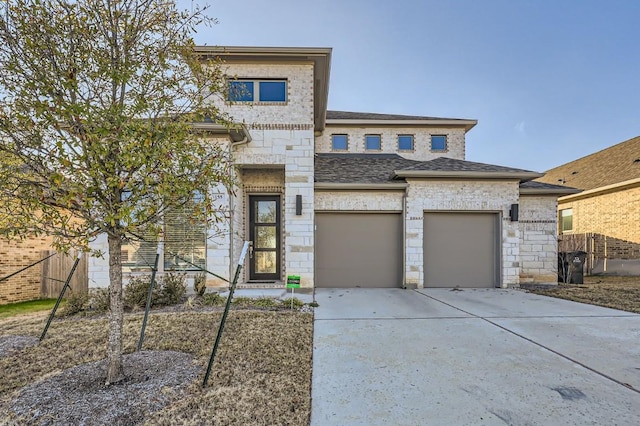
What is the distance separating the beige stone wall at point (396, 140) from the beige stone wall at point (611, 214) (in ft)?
21.0

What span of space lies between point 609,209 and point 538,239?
711 centimetres

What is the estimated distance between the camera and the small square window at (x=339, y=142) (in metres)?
13.7

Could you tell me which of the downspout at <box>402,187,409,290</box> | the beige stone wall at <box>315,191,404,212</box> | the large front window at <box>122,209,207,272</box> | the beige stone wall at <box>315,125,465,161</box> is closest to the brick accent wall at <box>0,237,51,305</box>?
the large front window at <box>122,209,207,272</box>

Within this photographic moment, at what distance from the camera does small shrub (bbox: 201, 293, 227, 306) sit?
6363 millimetres

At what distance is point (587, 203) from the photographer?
14422 millimetres

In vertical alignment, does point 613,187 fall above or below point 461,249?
above

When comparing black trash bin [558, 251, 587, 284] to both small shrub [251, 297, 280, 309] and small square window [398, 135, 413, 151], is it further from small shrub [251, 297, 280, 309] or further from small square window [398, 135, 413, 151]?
small shrub [251, 297, 280, 309]

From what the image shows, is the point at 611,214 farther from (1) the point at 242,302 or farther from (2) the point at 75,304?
(2) the point at 75,304

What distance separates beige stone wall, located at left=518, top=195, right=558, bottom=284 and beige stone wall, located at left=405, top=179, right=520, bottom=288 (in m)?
0.93

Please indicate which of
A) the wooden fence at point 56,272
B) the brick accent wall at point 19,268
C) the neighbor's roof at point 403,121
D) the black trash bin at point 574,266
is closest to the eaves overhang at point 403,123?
the neighbor's roof at point 403,121

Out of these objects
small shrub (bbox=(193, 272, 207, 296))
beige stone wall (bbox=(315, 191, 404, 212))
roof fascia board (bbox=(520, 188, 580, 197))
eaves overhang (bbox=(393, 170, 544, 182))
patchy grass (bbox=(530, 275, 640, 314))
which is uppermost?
eaves overhang (bbox=(393, 170, 544, 182))

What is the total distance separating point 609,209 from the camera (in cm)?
1320

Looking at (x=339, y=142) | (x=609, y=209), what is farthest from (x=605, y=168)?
(x=339, y=142)

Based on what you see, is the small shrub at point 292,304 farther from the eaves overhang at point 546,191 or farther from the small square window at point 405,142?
the small square window at point 405,142
